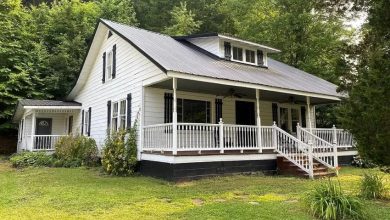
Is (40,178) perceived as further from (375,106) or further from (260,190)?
(375,106)

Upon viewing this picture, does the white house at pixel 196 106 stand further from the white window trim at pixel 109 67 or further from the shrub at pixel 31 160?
the shrub at pixel 31 160

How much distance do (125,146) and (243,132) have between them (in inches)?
185

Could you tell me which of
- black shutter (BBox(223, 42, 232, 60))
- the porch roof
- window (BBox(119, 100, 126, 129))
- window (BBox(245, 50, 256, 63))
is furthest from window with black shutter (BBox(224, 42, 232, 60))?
the porch roof

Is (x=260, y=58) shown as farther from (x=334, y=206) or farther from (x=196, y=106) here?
(x=334, y=206)

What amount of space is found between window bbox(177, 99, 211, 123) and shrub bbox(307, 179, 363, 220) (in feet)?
27.9

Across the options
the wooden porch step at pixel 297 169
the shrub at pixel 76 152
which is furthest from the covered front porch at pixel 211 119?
the shrub at pixel 76 152

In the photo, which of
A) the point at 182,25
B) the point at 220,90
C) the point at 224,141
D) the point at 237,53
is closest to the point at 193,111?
the point at 220,90

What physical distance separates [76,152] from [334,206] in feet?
46.8

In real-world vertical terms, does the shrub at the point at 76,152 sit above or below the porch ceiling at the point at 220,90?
below

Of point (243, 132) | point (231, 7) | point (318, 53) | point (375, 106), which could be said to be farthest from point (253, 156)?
point (231, 7)

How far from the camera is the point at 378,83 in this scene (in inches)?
259

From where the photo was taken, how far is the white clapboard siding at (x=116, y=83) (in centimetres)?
1363

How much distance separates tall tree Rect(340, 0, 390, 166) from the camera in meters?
6.55

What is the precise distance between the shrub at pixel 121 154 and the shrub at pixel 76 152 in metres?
3.38
